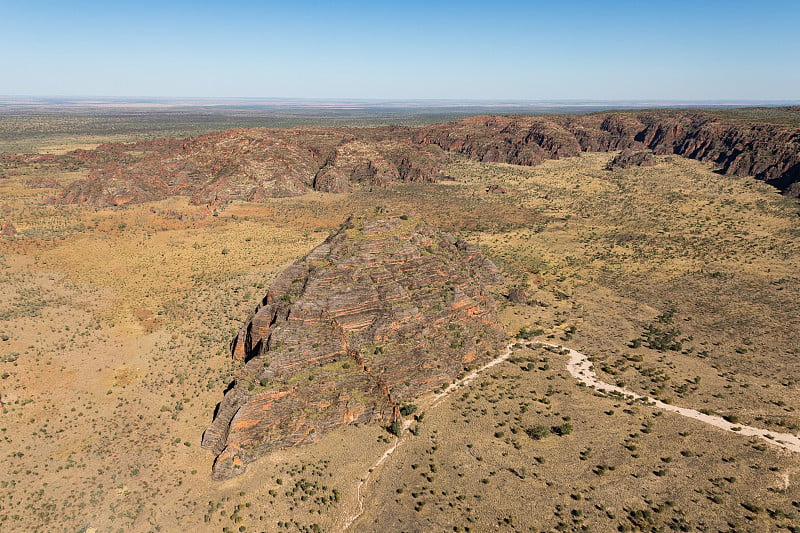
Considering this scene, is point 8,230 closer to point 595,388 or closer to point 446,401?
point 446,401

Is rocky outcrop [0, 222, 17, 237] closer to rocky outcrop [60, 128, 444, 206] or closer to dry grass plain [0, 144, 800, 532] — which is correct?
dry grass plain [0, 144, 800, 532]

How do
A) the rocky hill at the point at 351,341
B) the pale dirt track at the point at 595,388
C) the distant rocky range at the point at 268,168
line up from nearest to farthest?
the pale dirt track at the point at 595,388 → the rocky hill at the point at 351,341 → the distant rocky range at the point at 268,168

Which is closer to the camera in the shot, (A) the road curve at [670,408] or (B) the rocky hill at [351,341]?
(B) the rocky hill at [351,341]

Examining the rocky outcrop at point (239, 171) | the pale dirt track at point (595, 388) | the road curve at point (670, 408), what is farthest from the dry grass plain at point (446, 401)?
the rocky outcrop at point (239, 171)

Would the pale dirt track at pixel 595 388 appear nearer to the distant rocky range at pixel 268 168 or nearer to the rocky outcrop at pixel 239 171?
the rocky outcrop at pixel 239 171

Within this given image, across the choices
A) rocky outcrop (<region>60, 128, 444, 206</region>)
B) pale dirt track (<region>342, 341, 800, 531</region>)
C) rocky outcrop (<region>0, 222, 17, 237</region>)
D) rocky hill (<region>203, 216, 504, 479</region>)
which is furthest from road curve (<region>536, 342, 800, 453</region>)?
rocky outcrop (<region>60, 128, 444, 206</region>)

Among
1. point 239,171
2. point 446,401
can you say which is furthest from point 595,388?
point 239,171

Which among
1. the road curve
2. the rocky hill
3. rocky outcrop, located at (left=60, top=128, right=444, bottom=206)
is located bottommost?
the road curve
